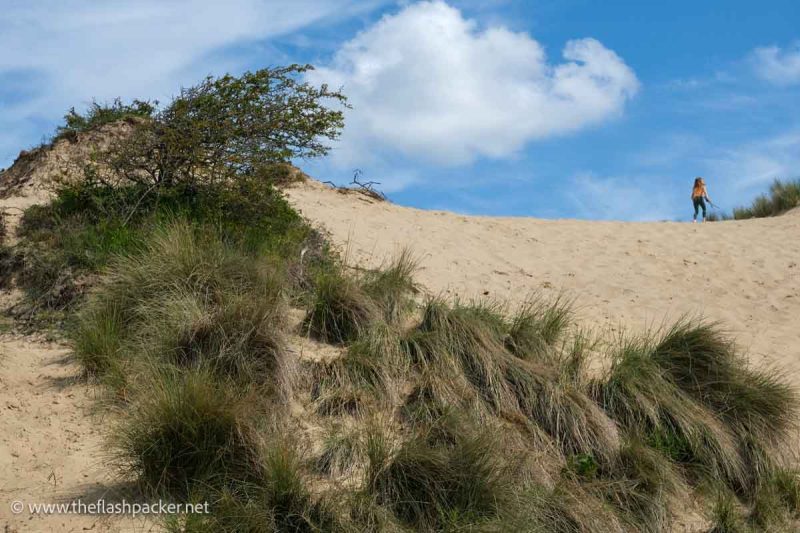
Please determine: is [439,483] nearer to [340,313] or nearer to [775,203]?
[340,313]

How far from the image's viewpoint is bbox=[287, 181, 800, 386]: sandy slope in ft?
36.6

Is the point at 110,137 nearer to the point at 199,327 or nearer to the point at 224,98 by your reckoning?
the point at 224,98

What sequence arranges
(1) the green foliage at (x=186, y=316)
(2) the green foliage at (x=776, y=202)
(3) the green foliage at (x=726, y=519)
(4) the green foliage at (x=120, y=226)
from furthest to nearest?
(2) the green foliage at (x=776, y=202), (4) the green foliage at (x=120, y=226), (1) the green foliage at (x=186, y=316), (3) the green foliage at (x=726, y=519)

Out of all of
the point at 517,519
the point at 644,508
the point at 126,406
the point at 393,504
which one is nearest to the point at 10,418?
the point at 126,406

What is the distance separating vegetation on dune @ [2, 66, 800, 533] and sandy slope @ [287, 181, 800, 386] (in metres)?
1.07

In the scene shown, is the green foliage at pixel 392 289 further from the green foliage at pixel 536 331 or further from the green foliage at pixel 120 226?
the green foliage at pixel 536 331

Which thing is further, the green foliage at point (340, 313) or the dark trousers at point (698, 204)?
the dark trousers at point (698, 204)

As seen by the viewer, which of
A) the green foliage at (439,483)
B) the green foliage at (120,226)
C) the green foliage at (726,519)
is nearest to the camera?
the green foliage at (439,483)

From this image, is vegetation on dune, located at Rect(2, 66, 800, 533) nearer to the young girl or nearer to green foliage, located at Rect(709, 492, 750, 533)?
green foliage, located at Rect(709, 492, 750, 533)

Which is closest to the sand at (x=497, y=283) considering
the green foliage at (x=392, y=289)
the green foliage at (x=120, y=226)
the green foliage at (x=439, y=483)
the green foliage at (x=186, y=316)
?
the green foliage at (x=186, y=316)

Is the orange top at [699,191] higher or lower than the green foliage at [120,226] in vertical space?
higher

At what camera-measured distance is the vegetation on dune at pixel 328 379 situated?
6.72 meters

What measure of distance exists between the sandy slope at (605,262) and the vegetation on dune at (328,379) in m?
1.07

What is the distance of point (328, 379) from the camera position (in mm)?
8117
